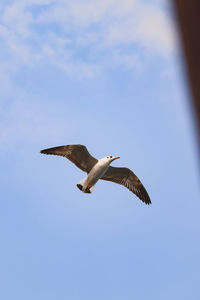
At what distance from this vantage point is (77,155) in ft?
61.2

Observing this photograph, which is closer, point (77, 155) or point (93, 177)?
point (93, 177)

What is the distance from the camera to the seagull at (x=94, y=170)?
18.2 metres

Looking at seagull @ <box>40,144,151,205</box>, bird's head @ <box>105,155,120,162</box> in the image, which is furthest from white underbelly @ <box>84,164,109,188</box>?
bird's head @ <box>105,155,120,162</box>

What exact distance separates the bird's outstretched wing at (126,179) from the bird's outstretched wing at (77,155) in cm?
99

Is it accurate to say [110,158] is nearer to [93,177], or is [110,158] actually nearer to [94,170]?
[94,170]

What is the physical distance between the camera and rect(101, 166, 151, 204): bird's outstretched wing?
19.3 m

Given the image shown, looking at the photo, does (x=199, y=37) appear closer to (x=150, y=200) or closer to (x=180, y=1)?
(x=180, y=1)

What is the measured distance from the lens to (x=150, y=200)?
20.6m

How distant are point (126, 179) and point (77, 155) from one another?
2646mm

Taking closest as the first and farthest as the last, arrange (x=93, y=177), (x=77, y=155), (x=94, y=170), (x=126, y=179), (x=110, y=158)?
(x=93, y=177) → (x=94, y=170) → (x=110, y=158) → (x=77, y=155) → (x=126, y=179)

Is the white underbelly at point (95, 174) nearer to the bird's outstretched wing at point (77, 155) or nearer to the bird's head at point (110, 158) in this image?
the bird's head at point (110, 158)

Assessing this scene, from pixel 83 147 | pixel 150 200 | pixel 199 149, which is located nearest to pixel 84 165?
pixel 83 147

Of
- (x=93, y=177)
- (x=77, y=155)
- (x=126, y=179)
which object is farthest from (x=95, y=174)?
(x=126, y=179)

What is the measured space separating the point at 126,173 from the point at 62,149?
123 inches
